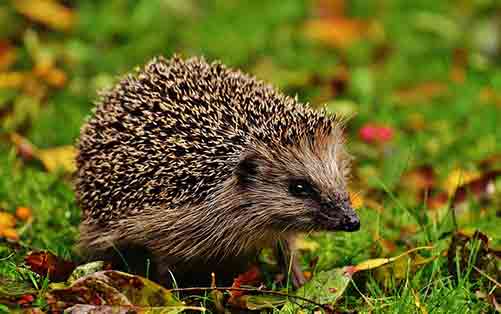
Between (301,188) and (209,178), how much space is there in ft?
1.74

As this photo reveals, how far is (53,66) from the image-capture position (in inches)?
310

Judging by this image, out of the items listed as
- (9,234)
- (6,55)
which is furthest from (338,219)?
(6,55)

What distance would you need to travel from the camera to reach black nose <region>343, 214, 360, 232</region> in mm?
4539

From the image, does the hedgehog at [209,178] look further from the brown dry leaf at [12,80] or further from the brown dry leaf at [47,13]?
the brown dry leaf at [47,13]

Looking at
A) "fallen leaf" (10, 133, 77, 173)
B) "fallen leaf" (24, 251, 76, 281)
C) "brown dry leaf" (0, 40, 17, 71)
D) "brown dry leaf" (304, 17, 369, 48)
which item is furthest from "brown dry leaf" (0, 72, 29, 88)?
"brown dry leaf" (304, 17, 369, 48)

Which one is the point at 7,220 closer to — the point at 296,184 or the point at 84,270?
the point at 84,270

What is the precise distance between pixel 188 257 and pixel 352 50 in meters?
4.73

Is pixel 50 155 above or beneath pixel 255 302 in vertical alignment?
above

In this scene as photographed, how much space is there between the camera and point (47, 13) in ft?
27.0

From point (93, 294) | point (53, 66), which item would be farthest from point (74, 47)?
point (93, 294)

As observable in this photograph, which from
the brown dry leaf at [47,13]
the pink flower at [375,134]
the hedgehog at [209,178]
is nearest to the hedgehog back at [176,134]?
the hedgehog at [209,178]

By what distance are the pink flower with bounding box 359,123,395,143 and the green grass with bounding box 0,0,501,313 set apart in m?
0.08

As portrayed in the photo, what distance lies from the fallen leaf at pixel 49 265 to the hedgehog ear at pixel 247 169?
108cm

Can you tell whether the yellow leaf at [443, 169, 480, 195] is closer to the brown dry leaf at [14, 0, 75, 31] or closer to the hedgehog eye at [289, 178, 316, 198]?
the hedgehog eye at [289, 178, 316, 198]
